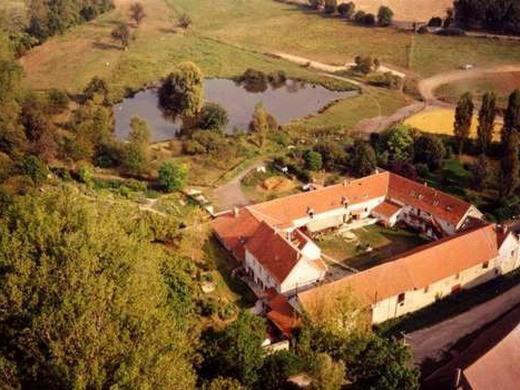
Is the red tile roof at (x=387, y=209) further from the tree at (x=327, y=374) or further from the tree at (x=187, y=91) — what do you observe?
the tree at (x=187, y=91)

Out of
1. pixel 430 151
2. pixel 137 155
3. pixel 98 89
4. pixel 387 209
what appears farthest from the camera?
pixel 98 89

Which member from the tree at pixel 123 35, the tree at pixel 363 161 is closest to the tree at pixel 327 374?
the tree at pixel 363 161

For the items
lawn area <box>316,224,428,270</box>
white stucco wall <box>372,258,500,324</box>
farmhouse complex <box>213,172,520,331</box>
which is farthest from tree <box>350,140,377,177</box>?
white stucco wall <box>372,258,500,324</box>

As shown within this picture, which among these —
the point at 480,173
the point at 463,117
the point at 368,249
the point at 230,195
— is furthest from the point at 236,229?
the point at 463,117

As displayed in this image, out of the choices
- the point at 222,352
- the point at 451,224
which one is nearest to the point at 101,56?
the point at 451,224

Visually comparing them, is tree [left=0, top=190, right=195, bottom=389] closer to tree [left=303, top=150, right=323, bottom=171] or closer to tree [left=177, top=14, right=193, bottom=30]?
tree [left=303, top=150, right=323, bottom=171]

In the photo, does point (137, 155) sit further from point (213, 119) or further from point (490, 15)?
point (490, 15)
